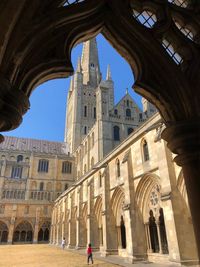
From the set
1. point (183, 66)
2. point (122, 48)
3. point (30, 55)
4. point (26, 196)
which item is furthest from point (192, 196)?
point (26, 196)

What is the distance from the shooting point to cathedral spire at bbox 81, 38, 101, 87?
5562 centimetres

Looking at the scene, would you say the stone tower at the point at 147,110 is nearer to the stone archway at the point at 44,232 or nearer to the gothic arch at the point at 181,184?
the gothic arch at the point at 181,184

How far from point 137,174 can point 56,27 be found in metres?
11.1

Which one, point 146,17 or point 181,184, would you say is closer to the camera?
point 146,17

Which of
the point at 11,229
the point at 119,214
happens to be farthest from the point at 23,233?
the point at 119,214

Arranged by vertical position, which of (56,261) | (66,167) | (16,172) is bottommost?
(56,261)

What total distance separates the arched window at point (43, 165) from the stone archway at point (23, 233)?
1103 cm

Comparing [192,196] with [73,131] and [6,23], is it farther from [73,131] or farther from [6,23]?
[73,131]

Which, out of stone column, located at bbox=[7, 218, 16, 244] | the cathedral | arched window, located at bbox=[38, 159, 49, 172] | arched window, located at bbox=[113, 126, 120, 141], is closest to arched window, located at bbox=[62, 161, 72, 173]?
the cathedral

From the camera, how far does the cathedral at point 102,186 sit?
10.2 m

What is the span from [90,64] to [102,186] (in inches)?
1920

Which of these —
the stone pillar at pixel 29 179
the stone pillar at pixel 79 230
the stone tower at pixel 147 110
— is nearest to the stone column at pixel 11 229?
the stone pillar at pixel 29 179

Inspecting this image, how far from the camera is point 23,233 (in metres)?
35.2

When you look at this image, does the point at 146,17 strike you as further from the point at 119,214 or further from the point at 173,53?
the point at 119,214
